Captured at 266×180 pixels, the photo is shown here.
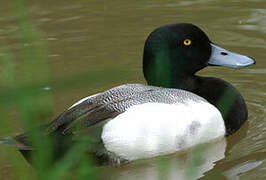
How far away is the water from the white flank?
0.44ft

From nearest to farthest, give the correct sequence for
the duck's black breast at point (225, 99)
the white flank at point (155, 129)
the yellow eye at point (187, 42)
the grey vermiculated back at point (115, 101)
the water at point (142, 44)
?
the white flank at point (155, 129) < the grey vermiculated back at point (115, 101) < the water at point (142, 44) < the duck's black breast at point (225, 99) < the yellow eye at point (187, 42)

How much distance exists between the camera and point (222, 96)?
4906 mm

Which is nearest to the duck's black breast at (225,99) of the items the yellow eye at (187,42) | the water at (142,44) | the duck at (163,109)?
the duck at (163,109)

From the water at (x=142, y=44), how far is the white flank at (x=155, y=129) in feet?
0.44

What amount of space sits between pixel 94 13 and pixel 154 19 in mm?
824

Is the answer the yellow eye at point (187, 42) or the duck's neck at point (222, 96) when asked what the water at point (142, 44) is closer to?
the duck's neck at point (222, 96)

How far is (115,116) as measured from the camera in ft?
13.9

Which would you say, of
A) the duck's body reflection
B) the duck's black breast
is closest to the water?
the duck's body reflection

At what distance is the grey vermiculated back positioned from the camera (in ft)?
13.9

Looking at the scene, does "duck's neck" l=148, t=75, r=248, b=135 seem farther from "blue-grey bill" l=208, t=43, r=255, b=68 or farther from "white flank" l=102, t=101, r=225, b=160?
"white flank" l=102, t=101, r=225, b=160

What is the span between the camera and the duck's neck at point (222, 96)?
15.6 ft

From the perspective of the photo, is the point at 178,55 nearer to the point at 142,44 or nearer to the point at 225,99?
the point at 225,99

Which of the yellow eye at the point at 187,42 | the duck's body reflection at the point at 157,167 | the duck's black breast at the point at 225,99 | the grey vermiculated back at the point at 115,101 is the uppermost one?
the yellow eye at the point at 187,42

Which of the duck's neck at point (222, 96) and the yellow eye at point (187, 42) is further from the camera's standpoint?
the yellow eye at point (187, 42)
